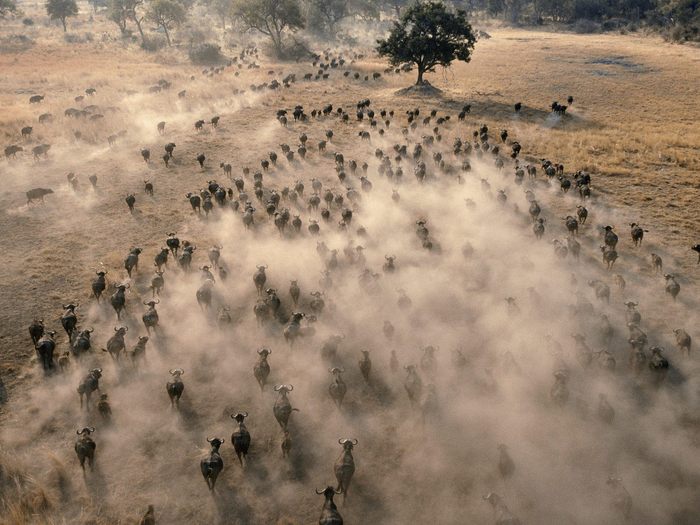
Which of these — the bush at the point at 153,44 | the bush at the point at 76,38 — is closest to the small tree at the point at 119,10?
the bush at the point at 76,38

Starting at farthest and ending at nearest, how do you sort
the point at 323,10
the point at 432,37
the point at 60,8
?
the point at 323,10 → the point at 60,8 → the point at 432,37

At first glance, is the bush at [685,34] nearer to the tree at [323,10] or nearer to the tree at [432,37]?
the tree at [432,37]

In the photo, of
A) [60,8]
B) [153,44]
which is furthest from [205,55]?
[60,8]

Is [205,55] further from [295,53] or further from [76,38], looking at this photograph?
[76,38]

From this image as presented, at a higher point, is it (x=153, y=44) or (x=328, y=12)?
(x=328, y=12)

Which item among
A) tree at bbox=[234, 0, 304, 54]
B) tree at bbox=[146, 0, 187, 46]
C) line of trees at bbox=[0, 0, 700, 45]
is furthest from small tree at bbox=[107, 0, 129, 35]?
tree at bbox=[234, 0, 304, 54]

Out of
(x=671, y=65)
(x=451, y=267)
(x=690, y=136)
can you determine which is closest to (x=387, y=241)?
(x=451, y=267)
